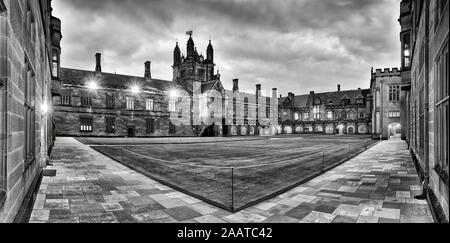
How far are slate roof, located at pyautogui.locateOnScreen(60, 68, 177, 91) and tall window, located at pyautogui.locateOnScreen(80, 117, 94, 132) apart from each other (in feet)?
19.5

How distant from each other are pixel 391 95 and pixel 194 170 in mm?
40358

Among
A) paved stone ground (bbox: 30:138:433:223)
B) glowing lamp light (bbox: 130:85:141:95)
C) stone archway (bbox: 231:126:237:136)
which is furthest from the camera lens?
stone archway (bbox: 231:126:237:136)

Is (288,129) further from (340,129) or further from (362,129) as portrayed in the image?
(362,129)

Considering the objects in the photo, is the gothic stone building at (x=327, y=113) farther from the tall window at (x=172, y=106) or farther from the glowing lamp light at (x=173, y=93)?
the tall window at (x=172, y=106)

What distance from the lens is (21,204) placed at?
13.1 feet

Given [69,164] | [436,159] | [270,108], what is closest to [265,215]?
[436,159]

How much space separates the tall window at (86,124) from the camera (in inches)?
1463

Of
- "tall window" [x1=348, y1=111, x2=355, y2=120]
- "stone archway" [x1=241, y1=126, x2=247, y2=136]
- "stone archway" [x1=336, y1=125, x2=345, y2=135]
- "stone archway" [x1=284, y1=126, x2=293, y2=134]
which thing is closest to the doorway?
"stone archway" [x1=241, y1=126, x2=247, y2=136]

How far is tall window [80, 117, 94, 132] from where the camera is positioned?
3716cm

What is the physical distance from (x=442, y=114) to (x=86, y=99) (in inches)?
1710

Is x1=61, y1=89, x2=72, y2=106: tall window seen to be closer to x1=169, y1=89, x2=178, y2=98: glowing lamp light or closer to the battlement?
x1=169, y1=89, x2=178, y2=98: glowing lamp light

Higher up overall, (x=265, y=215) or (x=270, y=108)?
(x=270, y=108)

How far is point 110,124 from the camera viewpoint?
131 ft
